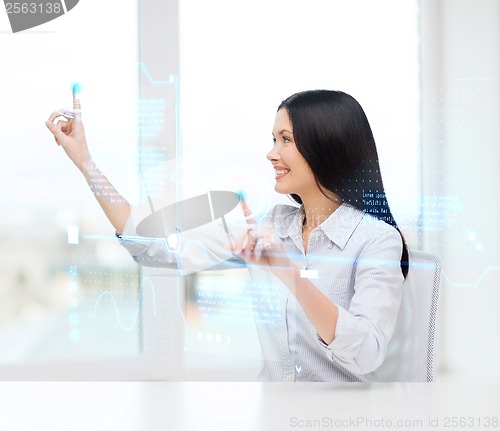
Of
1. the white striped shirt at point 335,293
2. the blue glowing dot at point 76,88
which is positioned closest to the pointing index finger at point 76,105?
the blue glowing dot at point 76,88

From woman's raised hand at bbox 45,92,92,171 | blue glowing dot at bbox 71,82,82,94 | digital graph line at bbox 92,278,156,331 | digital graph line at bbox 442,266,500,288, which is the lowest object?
digital graph line at bbox 92,278,156,331

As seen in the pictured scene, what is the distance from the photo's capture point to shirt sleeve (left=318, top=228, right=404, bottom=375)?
42.7 inches

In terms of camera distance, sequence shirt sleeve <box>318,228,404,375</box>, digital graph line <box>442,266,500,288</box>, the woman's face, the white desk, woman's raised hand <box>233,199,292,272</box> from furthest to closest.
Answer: digital graph line <box>442,266,500,288</box>, the woman's face, woman's raised hand <box>233,199,292,272</box>, shirt sleeve <box>318,228,404,375</box>, the white desk

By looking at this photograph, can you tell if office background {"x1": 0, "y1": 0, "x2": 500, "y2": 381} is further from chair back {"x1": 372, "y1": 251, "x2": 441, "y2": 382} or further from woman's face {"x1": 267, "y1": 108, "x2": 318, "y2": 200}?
chair back {"x1": 372, "y1": 251, "x2": 441, "y2": 382}

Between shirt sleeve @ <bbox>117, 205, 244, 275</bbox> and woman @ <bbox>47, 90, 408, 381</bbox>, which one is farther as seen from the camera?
shirt sleeve @ <bbox>117, 205, 244, 275</bbox>

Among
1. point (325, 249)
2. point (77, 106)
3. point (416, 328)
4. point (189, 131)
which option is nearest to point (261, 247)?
point (325, 249)

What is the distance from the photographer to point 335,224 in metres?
1.36

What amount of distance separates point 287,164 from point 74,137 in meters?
0.65

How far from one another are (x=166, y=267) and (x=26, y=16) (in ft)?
2.81

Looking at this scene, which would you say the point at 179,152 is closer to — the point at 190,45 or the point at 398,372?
the point at 190,45

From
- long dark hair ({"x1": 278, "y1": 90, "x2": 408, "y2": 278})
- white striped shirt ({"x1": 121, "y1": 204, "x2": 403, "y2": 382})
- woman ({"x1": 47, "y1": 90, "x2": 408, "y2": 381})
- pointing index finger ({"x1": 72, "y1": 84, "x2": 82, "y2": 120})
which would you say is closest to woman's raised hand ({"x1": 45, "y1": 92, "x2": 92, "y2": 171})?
pointing index finger ({"x1": 72, "y1": 84, "x2": 82, "y2": 120})

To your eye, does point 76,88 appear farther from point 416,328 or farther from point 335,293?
point 416,328

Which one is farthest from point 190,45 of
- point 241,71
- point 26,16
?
point 26,16

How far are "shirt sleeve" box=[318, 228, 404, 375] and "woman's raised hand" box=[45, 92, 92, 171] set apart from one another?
0.89 metres
